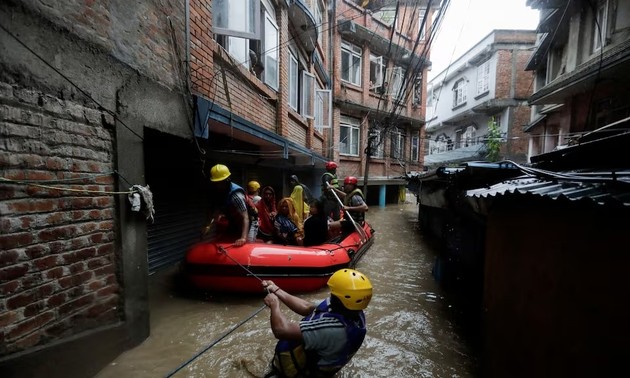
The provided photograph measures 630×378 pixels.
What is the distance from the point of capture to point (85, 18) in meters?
2.25

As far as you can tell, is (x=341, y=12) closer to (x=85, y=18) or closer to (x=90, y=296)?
(x=85, y=18)

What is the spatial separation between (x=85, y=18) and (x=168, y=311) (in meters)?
3.44

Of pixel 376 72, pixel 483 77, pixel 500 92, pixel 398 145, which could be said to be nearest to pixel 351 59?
pixel 376 72

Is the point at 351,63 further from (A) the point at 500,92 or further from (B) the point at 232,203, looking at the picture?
(B) the point at 232,203

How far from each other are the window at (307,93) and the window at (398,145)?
897 cm

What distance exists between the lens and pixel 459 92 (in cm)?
2292

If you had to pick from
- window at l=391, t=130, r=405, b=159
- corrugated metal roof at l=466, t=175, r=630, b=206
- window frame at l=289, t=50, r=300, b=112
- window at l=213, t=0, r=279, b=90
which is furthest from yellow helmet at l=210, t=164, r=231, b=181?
window at l=391, t=130, r=405, b=159

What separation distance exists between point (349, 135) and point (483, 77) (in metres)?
12.3

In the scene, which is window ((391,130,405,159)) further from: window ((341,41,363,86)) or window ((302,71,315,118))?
window ((302,71,315,118))

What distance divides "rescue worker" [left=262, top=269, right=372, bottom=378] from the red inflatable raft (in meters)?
1.95

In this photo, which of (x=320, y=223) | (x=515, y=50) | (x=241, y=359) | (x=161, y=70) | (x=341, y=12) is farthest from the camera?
(x=515, y=50)

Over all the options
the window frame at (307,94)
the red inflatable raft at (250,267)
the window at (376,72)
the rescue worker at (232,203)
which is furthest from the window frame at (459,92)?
the rescue worker at (232,203)

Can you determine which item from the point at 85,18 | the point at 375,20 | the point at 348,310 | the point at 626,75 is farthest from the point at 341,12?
the point at 348,310

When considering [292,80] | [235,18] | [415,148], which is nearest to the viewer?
[235,18]
